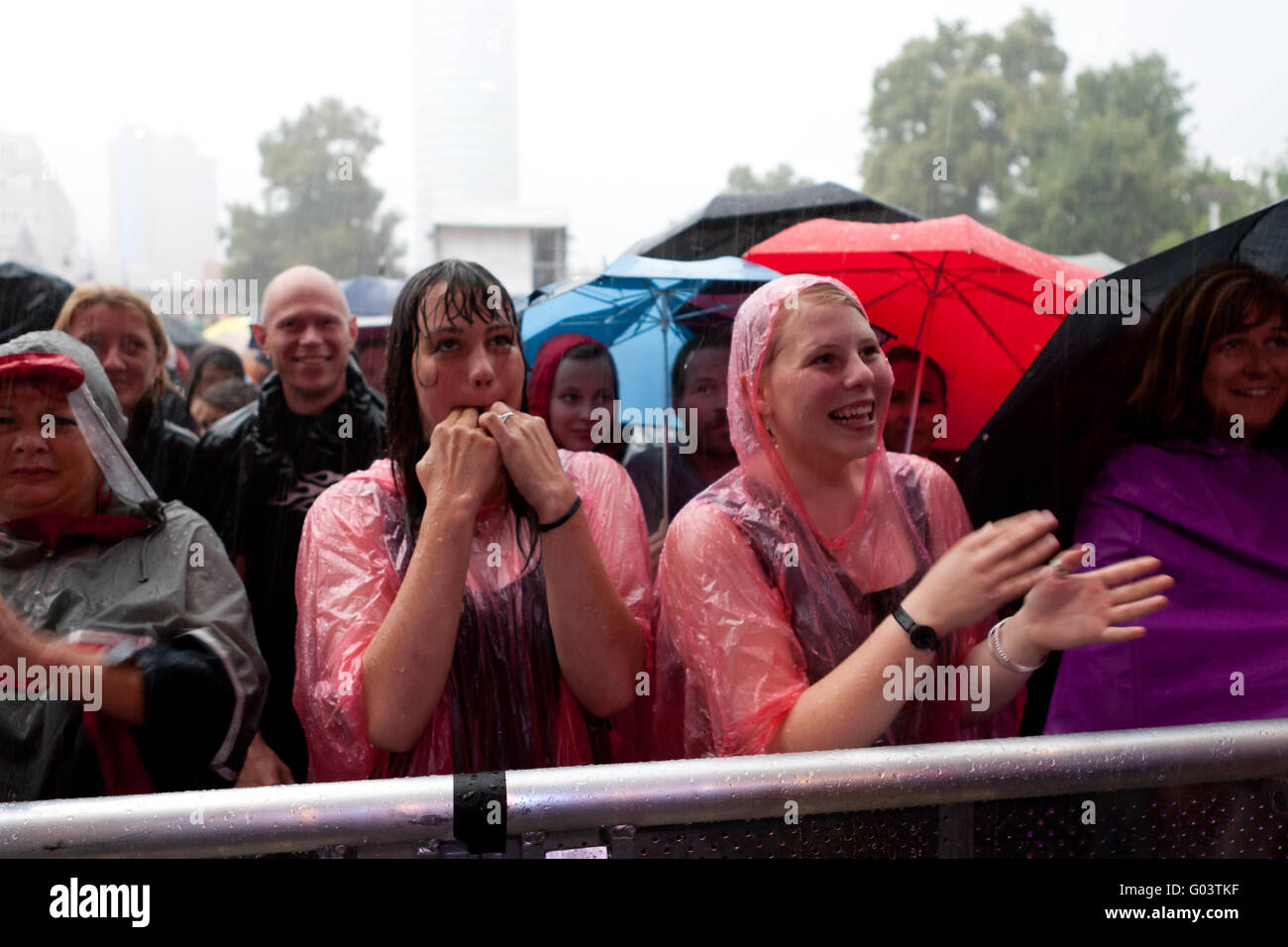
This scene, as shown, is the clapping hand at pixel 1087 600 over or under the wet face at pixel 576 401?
under

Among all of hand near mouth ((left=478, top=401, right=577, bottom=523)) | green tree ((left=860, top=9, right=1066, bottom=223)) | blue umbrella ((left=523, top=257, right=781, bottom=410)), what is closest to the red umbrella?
blue umbrella ((left=523, top=257, right=781, bottom=410))

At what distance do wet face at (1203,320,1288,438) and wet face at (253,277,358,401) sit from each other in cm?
206

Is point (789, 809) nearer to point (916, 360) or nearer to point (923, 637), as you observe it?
point (923, 637)

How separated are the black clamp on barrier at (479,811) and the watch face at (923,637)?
25.7 inches

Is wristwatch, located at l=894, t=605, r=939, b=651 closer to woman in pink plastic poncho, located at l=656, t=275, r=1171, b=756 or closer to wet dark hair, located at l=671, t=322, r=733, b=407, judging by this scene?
woman in pink plastic poncho, located at l=656, t=275, r=1171, b=756

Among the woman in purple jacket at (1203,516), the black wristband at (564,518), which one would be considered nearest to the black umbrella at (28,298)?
the black wristband at (564,518)

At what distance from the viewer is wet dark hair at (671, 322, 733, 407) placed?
9.40 ft

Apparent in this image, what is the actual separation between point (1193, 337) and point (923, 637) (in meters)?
0.98

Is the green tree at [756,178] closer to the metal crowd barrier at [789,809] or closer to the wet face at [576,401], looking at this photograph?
the wet face at [576,401]

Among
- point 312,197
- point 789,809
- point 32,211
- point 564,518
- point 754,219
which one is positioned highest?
Answer: point 312,197

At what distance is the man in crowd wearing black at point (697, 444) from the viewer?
277 cm

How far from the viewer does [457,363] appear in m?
1.82

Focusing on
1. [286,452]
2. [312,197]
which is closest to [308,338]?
[286,452]
